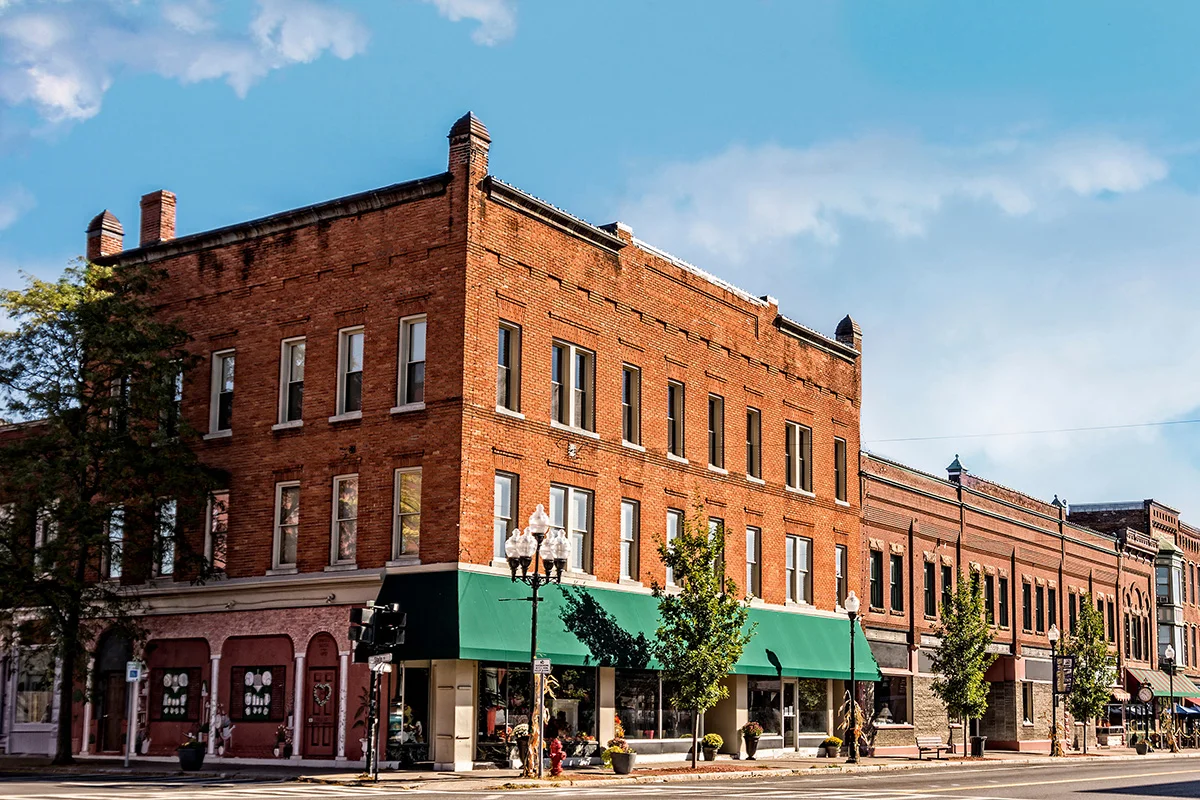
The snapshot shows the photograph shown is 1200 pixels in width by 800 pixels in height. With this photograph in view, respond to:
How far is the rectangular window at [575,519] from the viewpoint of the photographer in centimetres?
3594

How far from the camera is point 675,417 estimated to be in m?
41.6

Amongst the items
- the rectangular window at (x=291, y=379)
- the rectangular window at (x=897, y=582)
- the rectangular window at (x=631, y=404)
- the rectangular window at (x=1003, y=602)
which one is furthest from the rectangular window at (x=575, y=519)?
the rectangular window at (x=1003, y=602)

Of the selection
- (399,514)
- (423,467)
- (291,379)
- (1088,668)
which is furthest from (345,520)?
(1088,668)

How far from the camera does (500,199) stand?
34562 millimetres

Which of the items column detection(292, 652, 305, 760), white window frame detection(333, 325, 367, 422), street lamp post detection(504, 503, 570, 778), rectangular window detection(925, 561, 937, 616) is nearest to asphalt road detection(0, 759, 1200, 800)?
street lamp post detection(504, 503, 570, 778)

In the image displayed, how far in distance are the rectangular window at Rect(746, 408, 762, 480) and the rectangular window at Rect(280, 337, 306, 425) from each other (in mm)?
15393

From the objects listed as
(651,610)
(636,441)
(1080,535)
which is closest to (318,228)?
(636,441)

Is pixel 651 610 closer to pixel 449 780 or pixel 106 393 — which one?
pixel 449 780

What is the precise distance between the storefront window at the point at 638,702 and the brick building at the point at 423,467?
0.07m

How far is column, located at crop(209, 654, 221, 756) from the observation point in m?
35.2

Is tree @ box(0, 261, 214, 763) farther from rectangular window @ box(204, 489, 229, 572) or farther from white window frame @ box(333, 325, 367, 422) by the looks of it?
white window frame @ box(333, 325, 367, 422)

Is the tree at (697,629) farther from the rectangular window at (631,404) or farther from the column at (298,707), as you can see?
the column at (298,707)

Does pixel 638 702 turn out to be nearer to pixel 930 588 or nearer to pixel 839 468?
pixel 839 468

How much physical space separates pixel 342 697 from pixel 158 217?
648 inches
